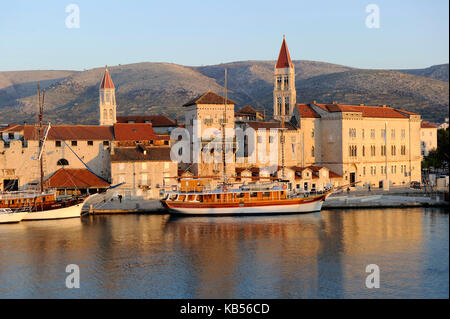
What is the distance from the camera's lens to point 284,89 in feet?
279

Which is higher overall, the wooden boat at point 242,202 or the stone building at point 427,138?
the stone building at point 427,138

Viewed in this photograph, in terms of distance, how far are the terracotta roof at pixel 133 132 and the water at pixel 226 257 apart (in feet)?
52.0

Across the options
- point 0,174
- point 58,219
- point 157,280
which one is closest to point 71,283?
point 157,280

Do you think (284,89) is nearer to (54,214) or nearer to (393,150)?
(393,150)

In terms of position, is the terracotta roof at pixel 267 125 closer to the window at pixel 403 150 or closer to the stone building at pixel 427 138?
the window at pixel 403 150

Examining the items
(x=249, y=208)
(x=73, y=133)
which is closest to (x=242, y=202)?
(x=249, y=208)

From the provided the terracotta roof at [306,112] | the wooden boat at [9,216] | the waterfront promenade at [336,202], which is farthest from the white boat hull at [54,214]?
the terracotta roof at [306,112]

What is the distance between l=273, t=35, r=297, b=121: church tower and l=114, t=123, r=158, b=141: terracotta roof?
66.7ft

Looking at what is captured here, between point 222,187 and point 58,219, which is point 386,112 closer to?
point 222,187

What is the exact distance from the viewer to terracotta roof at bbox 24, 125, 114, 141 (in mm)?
67500

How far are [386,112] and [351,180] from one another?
12.6 metres

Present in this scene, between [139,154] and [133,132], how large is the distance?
5030 mm

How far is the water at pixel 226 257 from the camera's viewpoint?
107 feet
